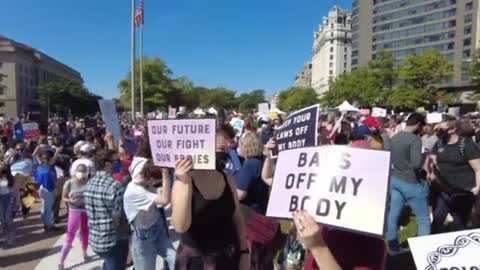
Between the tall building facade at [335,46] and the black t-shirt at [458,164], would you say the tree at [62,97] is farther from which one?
the black t-shirt at [458,164]

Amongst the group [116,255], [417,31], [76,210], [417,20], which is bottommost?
[116,255]

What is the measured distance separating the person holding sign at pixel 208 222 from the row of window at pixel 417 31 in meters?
105

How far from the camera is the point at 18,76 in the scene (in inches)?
3922

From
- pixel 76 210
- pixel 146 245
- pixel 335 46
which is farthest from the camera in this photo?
pixel 335 46

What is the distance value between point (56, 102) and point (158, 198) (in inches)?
3908

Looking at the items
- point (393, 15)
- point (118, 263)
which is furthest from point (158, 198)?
point (393, 15)

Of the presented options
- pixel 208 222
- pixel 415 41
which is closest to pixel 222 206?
pixel 208 222

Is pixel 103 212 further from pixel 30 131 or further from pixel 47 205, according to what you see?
pixel 30 131

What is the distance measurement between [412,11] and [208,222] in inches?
4537

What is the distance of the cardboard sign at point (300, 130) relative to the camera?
3.90 m

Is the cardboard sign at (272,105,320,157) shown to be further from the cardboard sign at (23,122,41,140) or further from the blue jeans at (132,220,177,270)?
the cardboard sign at (23,122,41,140)

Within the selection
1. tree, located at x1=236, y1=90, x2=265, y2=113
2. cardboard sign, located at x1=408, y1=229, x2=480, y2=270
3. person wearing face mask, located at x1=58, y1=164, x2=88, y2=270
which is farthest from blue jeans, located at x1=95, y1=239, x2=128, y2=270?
tree, located at x1=236, y1=90, x2=265, y2=113

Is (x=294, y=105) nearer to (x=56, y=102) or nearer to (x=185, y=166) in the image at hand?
(x=56, y=102)

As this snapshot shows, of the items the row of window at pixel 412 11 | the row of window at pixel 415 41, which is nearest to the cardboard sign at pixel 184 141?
the row of window at pixel 415 41
